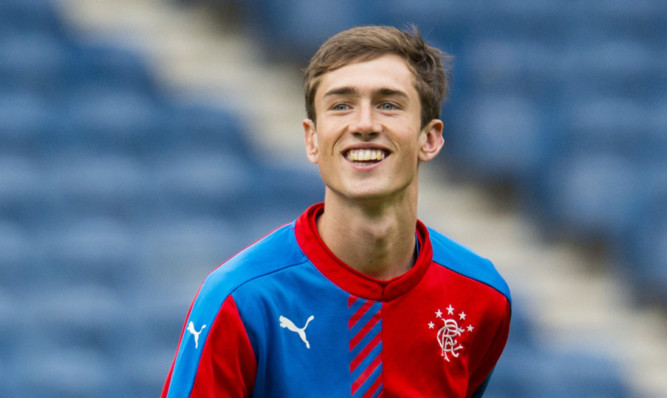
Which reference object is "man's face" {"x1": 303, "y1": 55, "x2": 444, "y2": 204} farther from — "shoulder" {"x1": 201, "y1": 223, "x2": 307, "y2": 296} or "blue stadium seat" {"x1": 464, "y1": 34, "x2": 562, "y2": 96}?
"blue stadium seat" {"x1": 464, "y1": 34, "x2": 562, "y2": 96}

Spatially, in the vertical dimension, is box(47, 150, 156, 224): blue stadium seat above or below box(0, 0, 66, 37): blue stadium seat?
below

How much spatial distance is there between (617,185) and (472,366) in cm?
217

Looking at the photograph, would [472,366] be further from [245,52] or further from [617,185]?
[245,52]

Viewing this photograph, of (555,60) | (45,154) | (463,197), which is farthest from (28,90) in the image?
(555,60)

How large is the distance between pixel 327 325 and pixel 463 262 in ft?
1.25

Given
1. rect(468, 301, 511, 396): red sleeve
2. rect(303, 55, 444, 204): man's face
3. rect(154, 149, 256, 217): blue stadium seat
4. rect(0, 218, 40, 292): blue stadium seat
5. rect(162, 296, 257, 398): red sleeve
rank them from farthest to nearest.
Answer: rect(154, 149, 256, 217): blue stadium seat < rect(0, 218, 40, 292): blue stadium seat < rect(468, 301, 511, 396): red sleeve < rect(303, 55, 444, 204): man's face < rect(162, 296, 257, 398): red sleeve

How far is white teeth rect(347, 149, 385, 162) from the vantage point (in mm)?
1940

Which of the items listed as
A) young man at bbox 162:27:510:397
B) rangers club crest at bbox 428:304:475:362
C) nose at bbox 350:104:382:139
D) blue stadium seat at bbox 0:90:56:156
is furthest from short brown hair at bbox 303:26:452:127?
blue stadium seat at bbox 0:90:56:156

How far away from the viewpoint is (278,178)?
417 cm

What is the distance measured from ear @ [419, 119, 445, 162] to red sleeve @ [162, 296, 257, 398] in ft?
1.78

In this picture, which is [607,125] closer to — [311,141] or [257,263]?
[311,141]

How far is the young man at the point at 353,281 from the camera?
187 centimetres

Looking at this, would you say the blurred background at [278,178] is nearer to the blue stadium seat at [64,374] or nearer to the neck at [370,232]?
the blue stadium seat at [64,374]

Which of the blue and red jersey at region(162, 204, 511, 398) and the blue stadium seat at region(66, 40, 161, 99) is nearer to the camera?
the blue and red jersey at region(162, 204, 511, 398)
